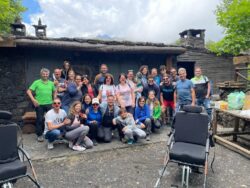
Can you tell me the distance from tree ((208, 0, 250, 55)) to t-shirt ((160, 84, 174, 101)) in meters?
8.35

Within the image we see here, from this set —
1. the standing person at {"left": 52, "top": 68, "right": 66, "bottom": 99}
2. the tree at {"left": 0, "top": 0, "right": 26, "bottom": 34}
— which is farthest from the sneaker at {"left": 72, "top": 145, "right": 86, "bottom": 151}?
the tree at {"left": 0, "top": 0, "right": 26, "bottom": 34}

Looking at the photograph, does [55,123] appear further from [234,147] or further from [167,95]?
[234,147]

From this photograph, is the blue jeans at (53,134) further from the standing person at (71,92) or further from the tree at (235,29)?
the tree at (235,29)

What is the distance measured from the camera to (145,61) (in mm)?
9461

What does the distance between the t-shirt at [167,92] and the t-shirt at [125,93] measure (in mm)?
1198

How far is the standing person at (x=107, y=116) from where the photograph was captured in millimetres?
6203

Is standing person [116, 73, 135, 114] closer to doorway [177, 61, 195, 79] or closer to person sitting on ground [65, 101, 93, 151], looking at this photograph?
person sitting on ground [65, 101, 93, 151]

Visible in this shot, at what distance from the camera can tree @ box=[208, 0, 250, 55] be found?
49.3 feet

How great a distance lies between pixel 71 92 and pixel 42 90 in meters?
0.73

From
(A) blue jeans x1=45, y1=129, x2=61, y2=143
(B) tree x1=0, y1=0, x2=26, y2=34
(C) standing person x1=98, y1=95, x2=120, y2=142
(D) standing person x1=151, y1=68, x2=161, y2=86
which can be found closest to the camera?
(A) blue jeans x1=45, y1=129, x2=61, y2=143

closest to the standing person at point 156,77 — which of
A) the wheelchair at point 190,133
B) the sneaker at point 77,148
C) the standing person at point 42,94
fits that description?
the wheelchair at point 190,133

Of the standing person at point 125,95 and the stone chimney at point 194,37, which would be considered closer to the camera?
the standing person at point 125,95

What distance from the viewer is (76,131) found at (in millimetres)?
5676

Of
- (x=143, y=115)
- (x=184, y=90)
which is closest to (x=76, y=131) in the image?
(x=143, y=115)
